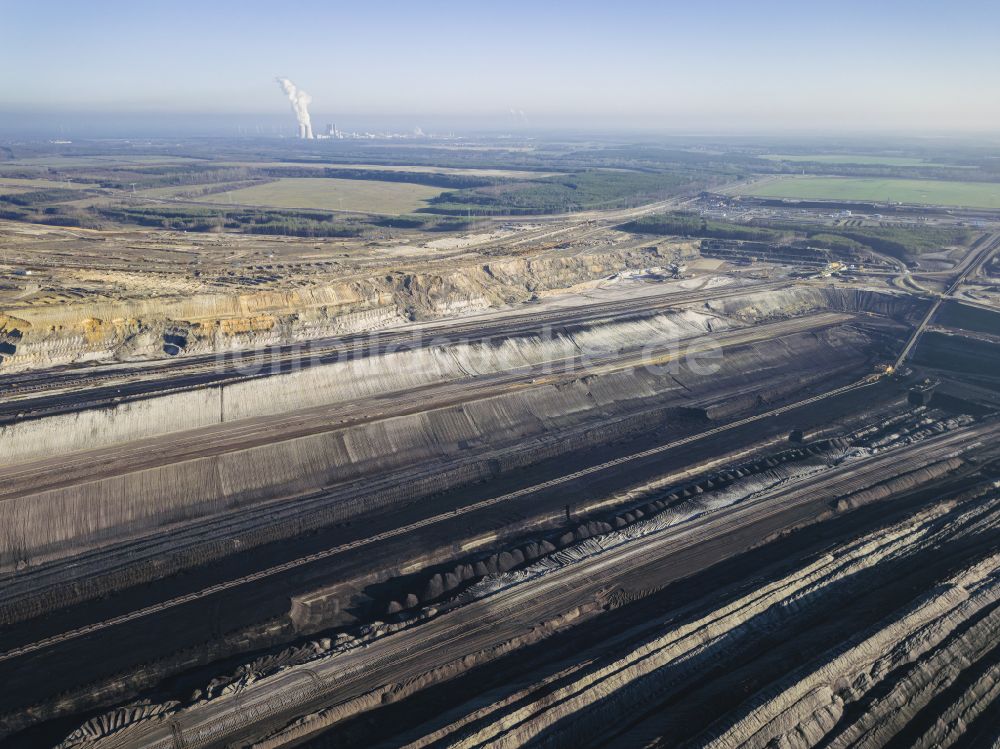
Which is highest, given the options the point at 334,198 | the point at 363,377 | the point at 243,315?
the point at 243,315

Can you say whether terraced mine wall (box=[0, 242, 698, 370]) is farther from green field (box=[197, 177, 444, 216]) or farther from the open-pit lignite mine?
green field (box=[197, 177, 444, 216])

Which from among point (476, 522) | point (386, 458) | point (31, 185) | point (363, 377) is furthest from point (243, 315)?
point (31, 185)

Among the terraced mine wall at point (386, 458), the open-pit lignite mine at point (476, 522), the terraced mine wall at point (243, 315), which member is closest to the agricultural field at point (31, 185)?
the open-pit lignite mine at point (476, 522)

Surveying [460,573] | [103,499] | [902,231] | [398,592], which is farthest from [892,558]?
[902,231]

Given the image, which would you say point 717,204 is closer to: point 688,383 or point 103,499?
point 688,383

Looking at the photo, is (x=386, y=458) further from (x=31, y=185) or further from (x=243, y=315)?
(x=31, y=185)

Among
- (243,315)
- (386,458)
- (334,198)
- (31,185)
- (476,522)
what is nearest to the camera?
(476,522)

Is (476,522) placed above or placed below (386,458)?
above
